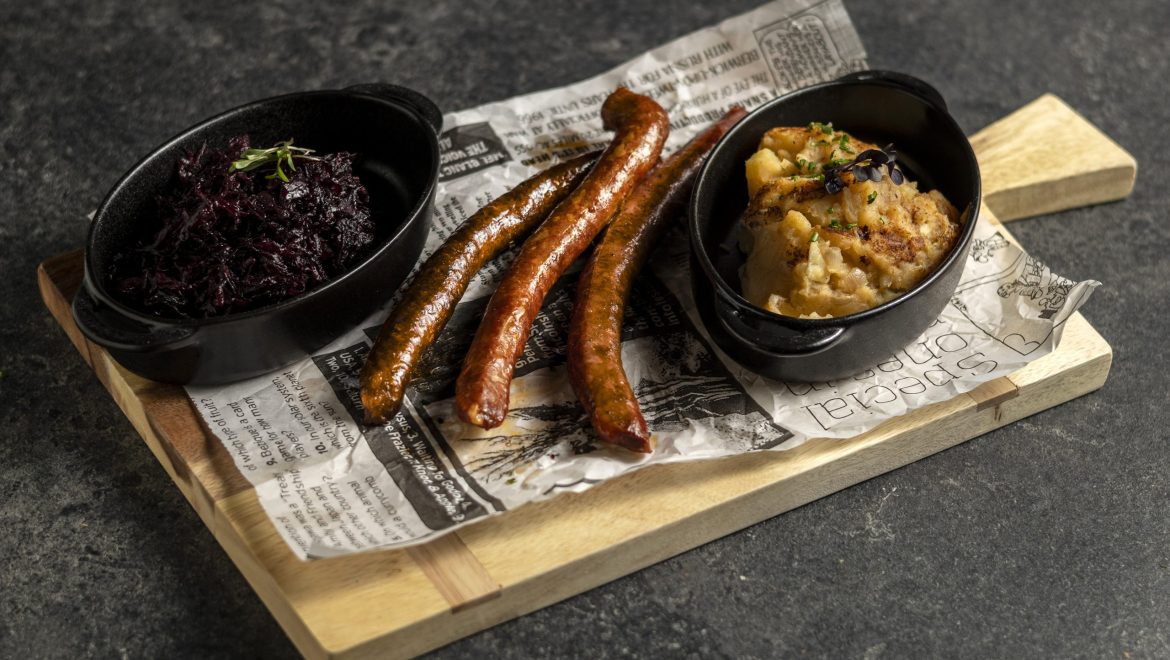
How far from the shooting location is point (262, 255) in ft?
8.87

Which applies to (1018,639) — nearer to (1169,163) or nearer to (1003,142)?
(1003,142)

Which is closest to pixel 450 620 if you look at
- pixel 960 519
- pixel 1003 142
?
pixel 960 519

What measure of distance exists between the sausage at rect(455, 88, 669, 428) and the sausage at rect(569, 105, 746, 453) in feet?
0.19

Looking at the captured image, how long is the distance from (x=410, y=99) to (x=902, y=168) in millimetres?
1272

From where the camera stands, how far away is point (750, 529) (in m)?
2.72

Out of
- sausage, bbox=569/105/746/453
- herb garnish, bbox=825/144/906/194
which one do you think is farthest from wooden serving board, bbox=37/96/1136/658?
herb garnish, bbox=825/144/906/194

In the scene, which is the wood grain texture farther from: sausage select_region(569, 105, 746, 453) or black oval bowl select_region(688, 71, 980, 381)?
sausage select_region(569, 105, 746, 453)

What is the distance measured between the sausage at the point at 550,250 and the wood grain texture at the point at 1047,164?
970mm

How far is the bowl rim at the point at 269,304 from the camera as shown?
2.57 meters

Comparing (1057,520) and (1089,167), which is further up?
(1089,167)

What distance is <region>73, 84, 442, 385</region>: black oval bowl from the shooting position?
2.61 meters

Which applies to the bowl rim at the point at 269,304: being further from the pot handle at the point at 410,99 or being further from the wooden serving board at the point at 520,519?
the wooden serving board at the point at 520,519

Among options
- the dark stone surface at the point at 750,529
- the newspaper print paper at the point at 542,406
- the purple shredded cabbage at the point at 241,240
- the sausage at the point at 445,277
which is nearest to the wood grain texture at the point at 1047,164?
the dark stone surface at the point at 750,529

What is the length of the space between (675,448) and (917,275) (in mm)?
652
